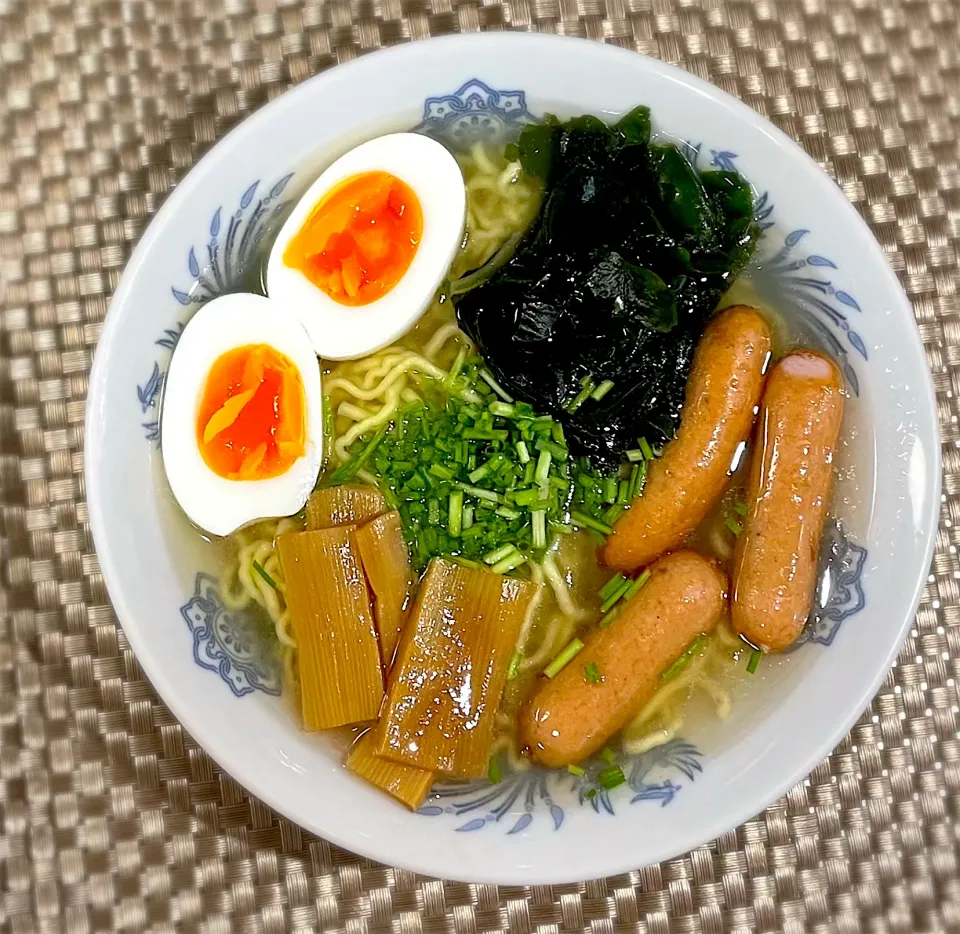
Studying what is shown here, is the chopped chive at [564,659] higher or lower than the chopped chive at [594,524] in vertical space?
lower

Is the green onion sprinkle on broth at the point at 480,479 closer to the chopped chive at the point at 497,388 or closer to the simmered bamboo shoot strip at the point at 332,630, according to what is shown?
the chopped chive at the point at 497,388

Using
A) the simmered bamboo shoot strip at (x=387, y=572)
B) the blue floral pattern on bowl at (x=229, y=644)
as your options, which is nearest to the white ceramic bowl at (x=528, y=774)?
the blue floral pattern on bowl at (x=229, y=644)

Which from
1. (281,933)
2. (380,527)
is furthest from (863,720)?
(281,933)

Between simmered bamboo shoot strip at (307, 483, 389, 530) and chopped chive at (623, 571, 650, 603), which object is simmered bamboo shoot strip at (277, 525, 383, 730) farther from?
chopped chive at (623, 571, 650, 603)

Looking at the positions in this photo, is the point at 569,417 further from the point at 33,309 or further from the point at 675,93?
the point at 33,309

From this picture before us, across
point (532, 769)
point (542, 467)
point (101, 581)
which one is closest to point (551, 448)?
point (542, 467)

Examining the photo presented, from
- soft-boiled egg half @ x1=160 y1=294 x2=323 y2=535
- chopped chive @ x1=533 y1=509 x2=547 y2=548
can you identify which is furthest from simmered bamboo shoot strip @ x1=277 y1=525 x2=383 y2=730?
chopped chive @ x1=533 y1=509 x2=547 y2=548

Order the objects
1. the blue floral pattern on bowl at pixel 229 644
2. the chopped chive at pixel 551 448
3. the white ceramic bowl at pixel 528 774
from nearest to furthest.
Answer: the white ceramic bowl at pixel 528 774
the blue floral pattern on bowl at pixel 229 644
the chopped chive at pixel 551 448
